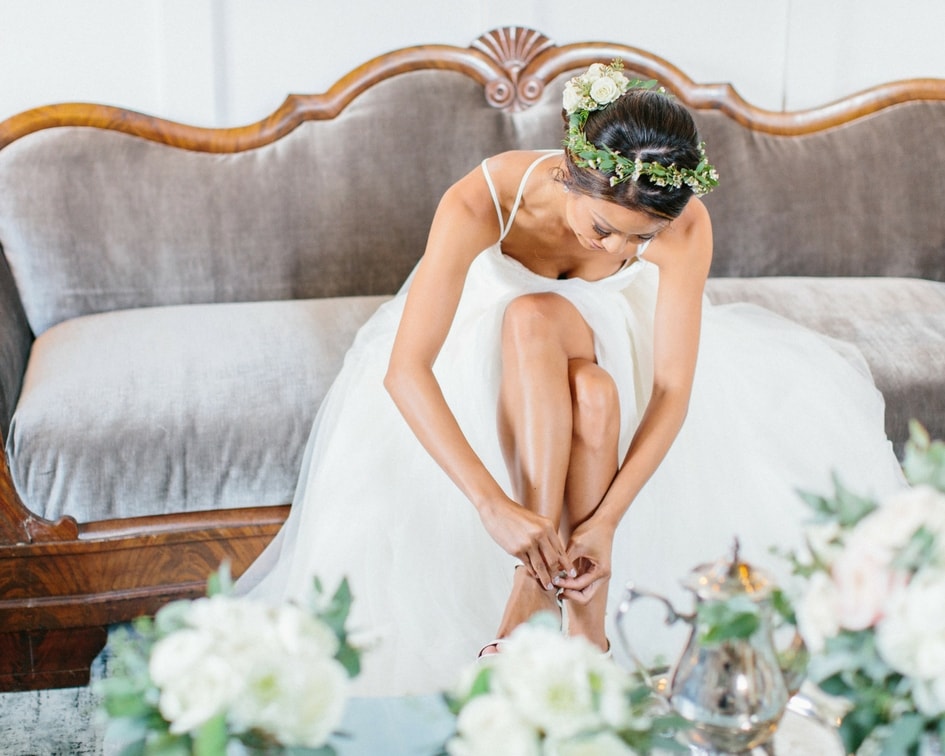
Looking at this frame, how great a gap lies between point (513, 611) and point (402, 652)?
231 mm

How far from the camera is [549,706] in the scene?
0.68m

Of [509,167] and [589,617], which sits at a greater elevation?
[509,167]

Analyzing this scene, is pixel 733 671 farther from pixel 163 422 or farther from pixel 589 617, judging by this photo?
pixel 163 422

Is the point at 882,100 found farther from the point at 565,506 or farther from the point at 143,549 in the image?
the point at 143,549

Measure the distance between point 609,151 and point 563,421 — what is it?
404 mm

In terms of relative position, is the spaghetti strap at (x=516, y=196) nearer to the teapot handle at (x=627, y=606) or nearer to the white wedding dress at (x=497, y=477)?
the white wedding dress at (x=497, y=477)

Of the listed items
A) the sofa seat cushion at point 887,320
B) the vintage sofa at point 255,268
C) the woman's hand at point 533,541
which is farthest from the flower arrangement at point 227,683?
the sofa seat cushion at point 887,320

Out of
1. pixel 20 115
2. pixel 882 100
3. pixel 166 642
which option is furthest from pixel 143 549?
pixel 882 100

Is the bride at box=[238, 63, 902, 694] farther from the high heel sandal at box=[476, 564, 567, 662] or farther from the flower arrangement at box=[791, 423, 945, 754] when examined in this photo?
the flower arrangement at box=[791, 423, 945, 754]

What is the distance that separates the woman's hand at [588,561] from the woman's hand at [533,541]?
0.02 m

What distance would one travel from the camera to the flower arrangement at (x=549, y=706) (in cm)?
68

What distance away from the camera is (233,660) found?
26.8 inches

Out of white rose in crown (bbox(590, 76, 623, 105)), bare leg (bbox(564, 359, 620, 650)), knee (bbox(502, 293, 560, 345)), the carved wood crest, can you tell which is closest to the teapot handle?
bare leg (bbox(564, 359, 620, 650))

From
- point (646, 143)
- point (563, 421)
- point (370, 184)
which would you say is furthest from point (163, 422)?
point (646, 143)
